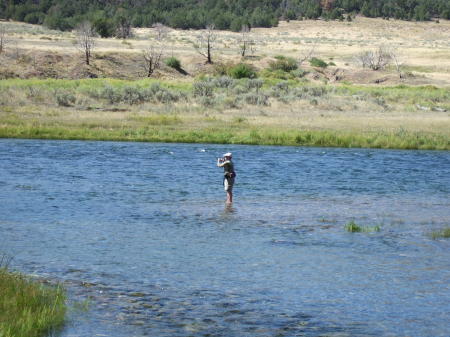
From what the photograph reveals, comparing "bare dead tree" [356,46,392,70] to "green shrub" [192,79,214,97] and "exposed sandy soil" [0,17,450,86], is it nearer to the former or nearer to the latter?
"exposed sandy soil" [0,17,450,86]

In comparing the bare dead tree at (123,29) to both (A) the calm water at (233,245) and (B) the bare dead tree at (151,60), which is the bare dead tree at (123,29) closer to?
(B) the bare dead tree at (151,60)

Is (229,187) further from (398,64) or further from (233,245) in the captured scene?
(398,64)

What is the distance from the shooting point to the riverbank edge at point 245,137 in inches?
1583

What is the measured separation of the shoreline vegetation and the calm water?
7552 mm

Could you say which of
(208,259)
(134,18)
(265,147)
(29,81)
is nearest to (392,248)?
(208,259)

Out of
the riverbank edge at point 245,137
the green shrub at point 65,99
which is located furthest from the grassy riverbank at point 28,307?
the green shrub at point 65,99

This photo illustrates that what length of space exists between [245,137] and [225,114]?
935 cm

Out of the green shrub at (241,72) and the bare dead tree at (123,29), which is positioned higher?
the bare dead tree at (123,29)

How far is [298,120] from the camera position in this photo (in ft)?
155

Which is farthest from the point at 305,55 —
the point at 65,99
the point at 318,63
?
the point at 65,99

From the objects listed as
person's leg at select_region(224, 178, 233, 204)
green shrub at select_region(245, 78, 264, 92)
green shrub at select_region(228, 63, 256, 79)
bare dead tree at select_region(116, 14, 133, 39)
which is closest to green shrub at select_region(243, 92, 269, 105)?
green shrub at select_region(245, 78, 264, 92)

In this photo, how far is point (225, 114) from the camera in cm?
4975

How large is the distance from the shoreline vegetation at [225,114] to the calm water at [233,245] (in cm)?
755

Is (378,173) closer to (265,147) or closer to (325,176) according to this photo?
(325,176)
